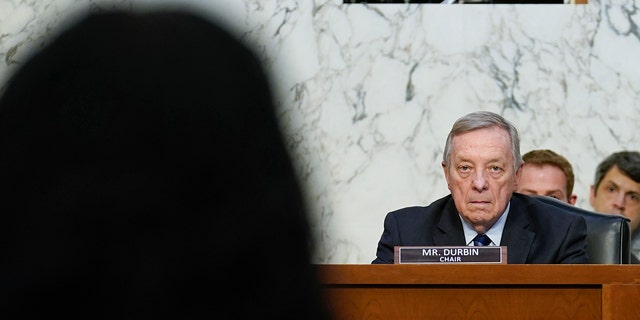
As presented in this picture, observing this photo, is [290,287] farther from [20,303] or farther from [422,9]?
[422,9]

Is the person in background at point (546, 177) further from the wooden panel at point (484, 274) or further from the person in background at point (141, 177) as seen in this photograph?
the person in background at point (141, 177)

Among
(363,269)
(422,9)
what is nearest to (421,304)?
(363,269)

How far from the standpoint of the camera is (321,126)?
21.0ft

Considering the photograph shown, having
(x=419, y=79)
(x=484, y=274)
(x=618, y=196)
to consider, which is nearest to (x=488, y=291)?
(x=484, y=274)

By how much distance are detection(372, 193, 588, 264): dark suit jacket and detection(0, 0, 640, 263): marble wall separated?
5.92 feet

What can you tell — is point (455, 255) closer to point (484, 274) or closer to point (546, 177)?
point (484, 274)

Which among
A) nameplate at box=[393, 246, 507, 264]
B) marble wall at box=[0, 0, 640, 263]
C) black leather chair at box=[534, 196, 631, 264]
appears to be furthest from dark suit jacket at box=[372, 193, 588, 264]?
marble wall at box=[0, 0, 640, 263]

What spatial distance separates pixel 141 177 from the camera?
0.81 metres

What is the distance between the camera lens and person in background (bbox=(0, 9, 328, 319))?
80 cm

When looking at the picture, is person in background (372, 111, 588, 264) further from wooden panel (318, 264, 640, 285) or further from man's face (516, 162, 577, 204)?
man's face (516, 162, 577, 204)

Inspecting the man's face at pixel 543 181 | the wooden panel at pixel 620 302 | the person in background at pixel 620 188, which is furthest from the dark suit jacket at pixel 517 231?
the person in background at pixel 620 188

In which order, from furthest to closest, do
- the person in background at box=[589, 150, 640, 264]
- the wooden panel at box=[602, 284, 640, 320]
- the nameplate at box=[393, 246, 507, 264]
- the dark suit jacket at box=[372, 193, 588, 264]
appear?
the person in background at box=[589, 150, 640, 264] → the dark suit jacket at box=[372, 193, 588, 264] → the nameplate at box=[393, 246, 507, 264] → the wooden panel at box=[602, 284, 640, 320]

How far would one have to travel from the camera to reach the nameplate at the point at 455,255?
3578 millimetres

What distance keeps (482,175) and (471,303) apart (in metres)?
1.09
